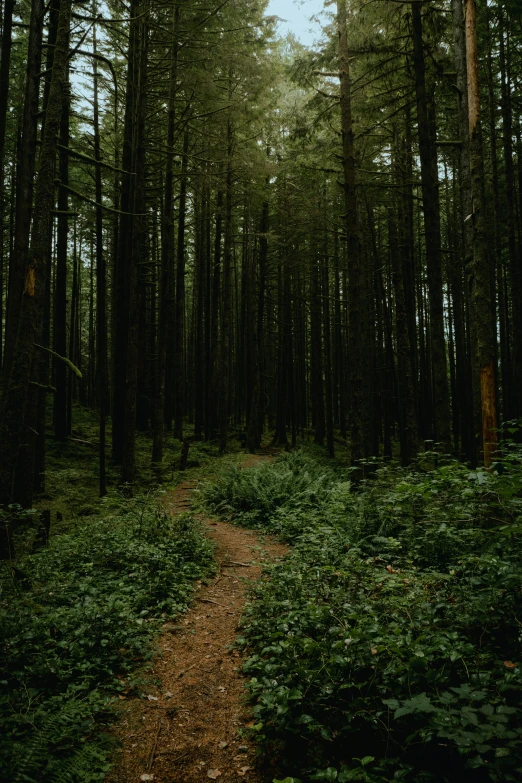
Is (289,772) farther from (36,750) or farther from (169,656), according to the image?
(169,656)

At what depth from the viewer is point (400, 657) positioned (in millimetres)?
3062

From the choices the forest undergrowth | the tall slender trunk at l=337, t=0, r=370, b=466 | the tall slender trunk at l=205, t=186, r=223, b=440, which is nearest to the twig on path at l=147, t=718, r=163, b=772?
the forest undergrowth

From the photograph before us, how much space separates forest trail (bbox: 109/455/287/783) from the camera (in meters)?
2.93

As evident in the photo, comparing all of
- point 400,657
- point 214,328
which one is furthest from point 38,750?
point 214,328

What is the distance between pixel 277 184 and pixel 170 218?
6666 millimetres

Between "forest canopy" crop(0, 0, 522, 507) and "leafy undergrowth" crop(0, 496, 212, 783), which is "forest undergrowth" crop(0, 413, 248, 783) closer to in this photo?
"leafy undergrowth" crop(0, 496, 212, 783)

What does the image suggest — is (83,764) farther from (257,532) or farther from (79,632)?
(257,532)

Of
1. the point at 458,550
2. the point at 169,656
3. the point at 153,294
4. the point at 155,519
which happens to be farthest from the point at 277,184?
the point at 169,656

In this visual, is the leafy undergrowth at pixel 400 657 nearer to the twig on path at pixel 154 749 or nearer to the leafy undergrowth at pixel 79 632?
the twig on path at pixel 154 749

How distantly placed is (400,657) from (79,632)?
2.79 metres

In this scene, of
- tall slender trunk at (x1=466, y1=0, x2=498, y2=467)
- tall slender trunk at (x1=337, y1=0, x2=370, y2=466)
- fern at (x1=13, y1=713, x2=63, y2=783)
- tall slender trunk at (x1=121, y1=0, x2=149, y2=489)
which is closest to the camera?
fern at (x1=13, y1=713, x2=63, y2=783)

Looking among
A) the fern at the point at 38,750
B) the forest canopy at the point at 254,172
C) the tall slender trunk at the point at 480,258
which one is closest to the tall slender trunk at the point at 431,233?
the forest canopy at the point at 254,172

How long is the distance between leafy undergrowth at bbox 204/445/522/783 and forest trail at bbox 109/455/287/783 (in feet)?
0.73

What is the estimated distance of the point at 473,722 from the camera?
2096 millimetres
